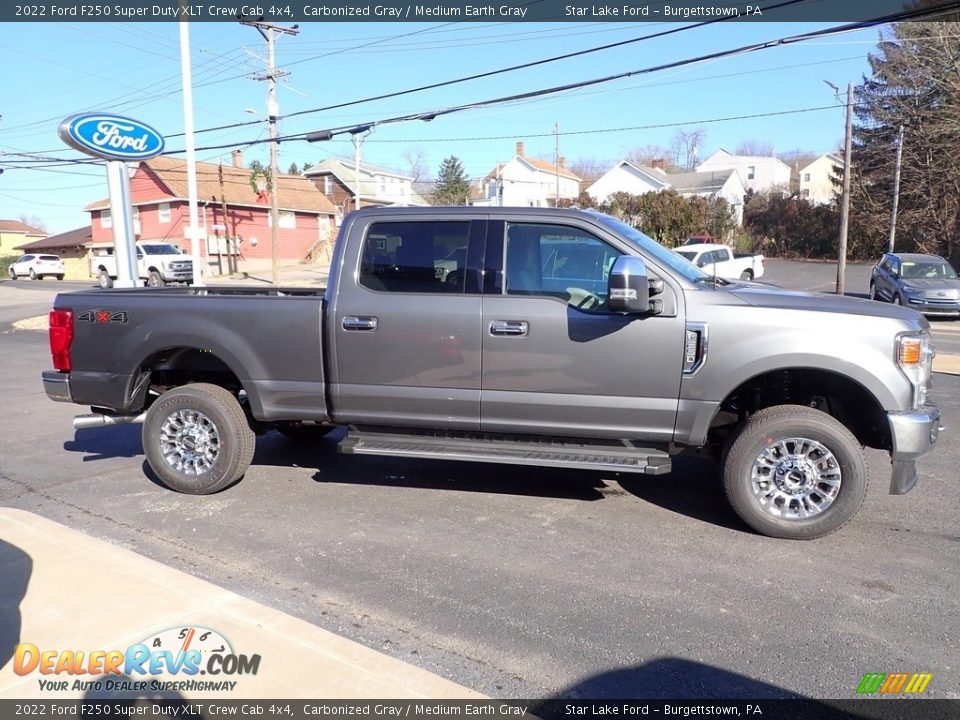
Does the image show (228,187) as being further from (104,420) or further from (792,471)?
(792,471)

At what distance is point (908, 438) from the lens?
4.29m

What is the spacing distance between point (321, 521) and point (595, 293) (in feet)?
8.01

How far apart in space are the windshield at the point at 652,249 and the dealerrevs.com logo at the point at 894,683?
8.17 feet

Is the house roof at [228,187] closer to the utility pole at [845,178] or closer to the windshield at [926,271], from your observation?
the utility pole at [845,178]

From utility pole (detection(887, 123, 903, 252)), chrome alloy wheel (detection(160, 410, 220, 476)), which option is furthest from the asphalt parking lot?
utility pole (detection(887, 123, 903, 252))

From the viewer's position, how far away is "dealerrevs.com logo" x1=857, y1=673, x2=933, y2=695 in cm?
299

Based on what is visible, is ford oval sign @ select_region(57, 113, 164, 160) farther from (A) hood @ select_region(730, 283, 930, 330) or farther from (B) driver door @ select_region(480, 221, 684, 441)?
(A) hood @ select_region(730, 283, 930, 330)

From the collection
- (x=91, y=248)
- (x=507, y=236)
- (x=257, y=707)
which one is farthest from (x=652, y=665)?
(x=91, y=248)

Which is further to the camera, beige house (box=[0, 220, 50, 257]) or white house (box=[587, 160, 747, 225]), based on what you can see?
beige house (box=[0, 220, 50, 257])

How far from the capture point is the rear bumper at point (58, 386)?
5.63 meters

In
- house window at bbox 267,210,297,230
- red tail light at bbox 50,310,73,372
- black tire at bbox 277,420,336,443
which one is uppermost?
house window at bbox 267,210,297,230

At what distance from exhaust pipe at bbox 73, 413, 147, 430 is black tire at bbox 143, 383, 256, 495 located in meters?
0.21

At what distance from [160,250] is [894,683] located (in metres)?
31.7

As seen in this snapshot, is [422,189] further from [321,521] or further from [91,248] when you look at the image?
[321,521]
